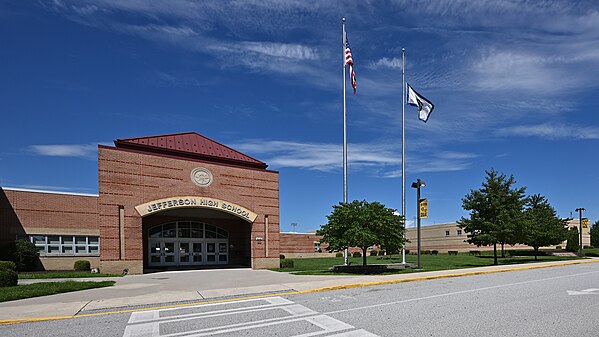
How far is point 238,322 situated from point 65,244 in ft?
87.3

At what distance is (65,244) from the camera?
3016cm

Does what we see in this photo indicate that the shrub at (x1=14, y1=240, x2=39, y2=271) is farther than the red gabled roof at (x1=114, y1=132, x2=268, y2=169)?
Yes

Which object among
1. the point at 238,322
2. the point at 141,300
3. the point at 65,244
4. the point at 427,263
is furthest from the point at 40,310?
the point at 427,263

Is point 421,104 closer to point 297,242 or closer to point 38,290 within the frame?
point 38,290

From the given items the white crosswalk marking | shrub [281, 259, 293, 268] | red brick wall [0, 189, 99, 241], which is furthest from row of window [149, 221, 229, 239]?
the white crosswalk marking

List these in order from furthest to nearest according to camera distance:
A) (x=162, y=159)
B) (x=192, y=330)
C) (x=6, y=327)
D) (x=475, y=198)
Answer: (x=475, y=198)
(x=162, y=159)
(x=6, y=327)
(x=192, y=330)

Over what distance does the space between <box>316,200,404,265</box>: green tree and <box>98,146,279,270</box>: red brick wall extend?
28.7ft

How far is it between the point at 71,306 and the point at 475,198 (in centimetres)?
2816

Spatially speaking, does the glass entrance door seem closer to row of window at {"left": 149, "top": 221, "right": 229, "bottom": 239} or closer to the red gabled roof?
row of window at {"left": 149, "top": 221, "right": 229, "bottom": 239}

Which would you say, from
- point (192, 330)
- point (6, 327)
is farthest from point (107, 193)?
point (192, 330)

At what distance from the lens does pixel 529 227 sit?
101 ft

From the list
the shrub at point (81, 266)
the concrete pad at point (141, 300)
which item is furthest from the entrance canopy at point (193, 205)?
the concrete pad at point (141, 300)

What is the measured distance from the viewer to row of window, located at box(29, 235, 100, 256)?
95.3 feet

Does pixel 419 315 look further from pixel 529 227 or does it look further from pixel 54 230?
pixel 54 230
